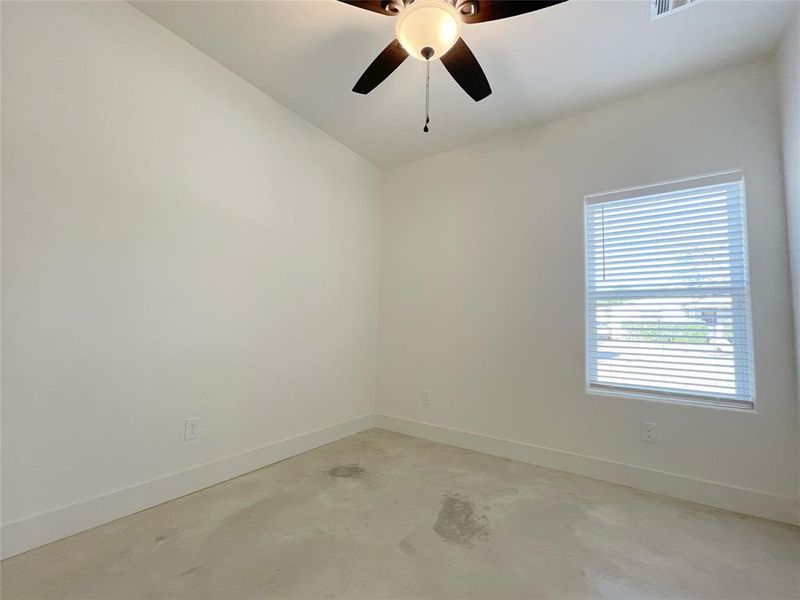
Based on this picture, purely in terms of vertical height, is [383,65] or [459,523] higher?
[383,65]

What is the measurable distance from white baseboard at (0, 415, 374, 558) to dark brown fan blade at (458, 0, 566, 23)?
2.82 metres

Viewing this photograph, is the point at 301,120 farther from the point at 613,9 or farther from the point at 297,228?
the point at 613,9

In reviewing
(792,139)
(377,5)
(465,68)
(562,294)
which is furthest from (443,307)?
(792,139)

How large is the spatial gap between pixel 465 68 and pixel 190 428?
2572 mm

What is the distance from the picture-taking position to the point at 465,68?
175 cm

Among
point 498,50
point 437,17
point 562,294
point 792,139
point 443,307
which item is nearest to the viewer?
point 437,17

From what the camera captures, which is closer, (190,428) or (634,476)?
(190,428)

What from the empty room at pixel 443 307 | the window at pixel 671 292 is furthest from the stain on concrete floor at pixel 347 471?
the window at pixel 671 292

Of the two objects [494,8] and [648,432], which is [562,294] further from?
[494,8]

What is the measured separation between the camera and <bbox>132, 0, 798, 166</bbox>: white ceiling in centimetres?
186

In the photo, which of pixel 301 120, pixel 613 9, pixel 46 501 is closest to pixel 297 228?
pixel 301 120

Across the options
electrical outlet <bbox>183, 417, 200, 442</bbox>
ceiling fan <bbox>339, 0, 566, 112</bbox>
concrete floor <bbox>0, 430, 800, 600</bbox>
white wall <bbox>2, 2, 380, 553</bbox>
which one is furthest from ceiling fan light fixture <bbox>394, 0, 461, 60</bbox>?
electrical outlet <bbox>183, 417, 200, 442</bbox>

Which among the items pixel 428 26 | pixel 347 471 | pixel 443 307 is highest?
pixel 428 26

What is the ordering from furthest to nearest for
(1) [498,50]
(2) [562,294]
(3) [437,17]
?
1. (2) [562,294]
2. (1) [498,50]
3. (3) [437,17]
